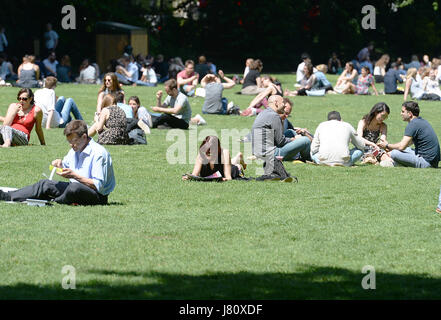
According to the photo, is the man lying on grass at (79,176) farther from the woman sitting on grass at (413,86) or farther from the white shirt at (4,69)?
the white shirt at (4,69)

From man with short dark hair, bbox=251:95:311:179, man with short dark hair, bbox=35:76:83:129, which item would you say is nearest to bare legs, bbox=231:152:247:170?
man with short dark hair, bbox=251:95:311:179

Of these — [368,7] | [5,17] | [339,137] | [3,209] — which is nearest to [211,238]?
[3,209]

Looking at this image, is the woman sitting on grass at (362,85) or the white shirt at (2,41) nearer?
the woman sitting on grass at (362,85)

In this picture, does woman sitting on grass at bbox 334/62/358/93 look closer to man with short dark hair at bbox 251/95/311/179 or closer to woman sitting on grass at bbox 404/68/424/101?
woman sitting on grass at bbox 404/68/424/101

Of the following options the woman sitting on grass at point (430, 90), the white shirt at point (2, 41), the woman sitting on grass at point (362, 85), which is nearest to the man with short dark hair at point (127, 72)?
the white shirt at point (2, 41)

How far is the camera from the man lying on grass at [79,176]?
10.6 metres

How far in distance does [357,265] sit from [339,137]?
23.3 ft

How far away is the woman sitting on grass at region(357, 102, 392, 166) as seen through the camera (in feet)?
52.2

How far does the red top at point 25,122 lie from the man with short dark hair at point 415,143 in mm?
6387

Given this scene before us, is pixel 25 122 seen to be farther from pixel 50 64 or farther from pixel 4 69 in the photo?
pixel 50 64

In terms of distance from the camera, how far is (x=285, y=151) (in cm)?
1591

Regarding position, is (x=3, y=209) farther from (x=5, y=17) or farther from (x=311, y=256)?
(x=5, y=17)

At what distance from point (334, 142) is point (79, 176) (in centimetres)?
597

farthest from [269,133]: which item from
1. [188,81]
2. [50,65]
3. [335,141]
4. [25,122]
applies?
[50,65]
